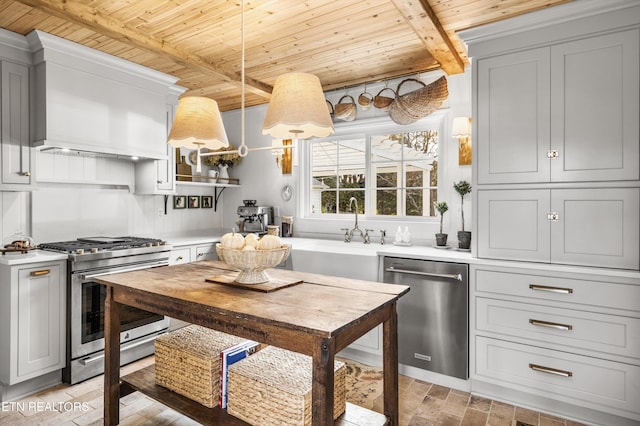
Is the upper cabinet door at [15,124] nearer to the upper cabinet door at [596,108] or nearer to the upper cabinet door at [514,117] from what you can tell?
the upper cabinet door at [514,117]

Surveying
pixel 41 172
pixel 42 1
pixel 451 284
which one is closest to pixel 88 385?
pixel 41 172

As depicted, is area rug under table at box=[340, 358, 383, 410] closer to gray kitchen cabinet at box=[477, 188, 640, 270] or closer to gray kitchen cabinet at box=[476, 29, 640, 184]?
gray kitchen cabinet at box=[477, 188, 640, 270]

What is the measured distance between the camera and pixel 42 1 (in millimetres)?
2217

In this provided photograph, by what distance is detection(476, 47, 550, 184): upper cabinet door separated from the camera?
8.06 feet

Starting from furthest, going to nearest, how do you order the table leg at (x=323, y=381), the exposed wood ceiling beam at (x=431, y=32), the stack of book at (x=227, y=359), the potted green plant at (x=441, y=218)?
the potted green plant at (x=441, y=218) → the exposed wood ceiling beam at (x=431, y=32) → the stack of book at (x=227, y=359) → the table leg at (x=323, y=381)

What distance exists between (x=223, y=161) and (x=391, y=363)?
3520mm

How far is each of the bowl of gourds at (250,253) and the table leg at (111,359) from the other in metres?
0.76

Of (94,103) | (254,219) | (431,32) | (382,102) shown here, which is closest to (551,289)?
(431,32)

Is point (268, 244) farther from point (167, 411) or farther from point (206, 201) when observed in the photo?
point (206, 201)

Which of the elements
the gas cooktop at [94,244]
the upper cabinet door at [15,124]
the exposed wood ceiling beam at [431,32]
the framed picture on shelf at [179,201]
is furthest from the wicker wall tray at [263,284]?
the framed picture on shelf at [179,201]

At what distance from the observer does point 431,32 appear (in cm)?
258

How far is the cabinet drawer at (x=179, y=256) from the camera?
3.56 m

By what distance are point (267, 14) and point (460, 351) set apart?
2.64 meters

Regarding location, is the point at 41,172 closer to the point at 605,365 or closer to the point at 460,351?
the point at 460,351
